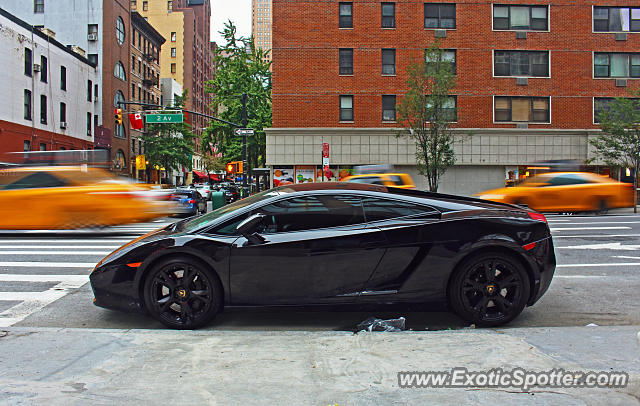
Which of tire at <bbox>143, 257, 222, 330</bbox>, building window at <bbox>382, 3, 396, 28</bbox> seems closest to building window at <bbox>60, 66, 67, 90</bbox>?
building window at <bbox>382, 3, 396, 28</bbox>

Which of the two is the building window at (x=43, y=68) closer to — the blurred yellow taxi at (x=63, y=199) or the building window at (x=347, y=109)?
the building window at (x=347, y=109)

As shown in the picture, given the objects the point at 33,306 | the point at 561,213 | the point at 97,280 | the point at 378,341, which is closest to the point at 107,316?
the point at 97,280

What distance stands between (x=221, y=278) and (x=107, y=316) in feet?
5.14

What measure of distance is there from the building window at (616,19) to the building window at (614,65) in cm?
168

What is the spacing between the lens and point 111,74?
165 feet

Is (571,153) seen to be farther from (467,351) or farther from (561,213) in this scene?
(467,351)

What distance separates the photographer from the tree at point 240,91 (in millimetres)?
38156

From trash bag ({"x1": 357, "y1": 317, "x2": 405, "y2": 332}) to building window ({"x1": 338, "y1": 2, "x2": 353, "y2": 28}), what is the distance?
31165 mm

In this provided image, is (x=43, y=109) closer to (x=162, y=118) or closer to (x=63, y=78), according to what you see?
(x=63, y=78)

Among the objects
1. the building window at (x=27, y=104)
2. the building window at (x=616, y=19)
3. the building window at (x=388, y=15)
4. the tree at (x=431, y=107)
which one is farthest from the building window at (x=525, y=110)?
the building window at (x=27, y=104)

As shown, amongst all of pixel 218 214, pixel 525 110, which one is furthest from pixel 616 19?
pixel 218 214

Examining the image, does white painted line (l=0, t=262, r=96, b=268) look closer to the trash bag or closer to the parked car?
the trash bag

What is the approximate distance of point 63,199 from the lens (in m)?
12.0

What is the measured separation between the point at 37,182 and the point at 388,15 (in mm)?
26848
